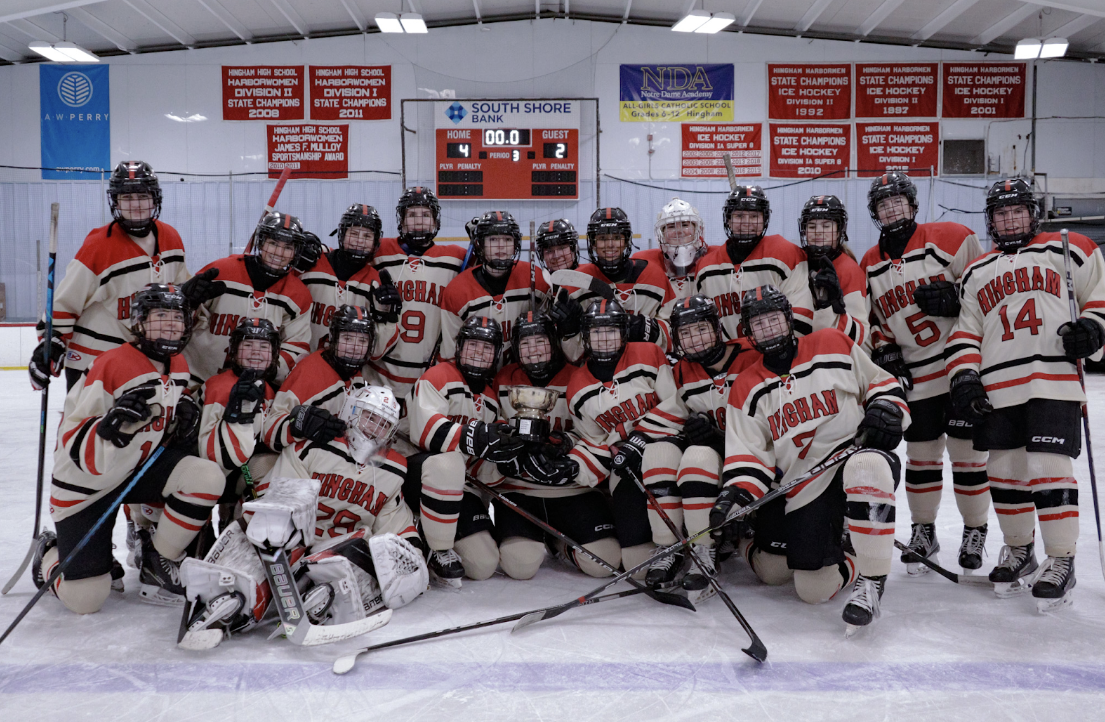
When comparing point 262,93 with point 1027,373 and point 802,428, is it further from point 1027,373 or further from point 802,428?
point 1027,373

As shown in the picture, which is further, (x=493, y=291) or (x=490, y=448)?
(x=493, y=291)

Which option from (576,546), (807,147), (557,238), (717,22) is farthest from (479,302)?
(807,147)

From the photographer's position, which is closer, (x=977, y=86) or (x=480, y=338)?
(x=480, y=338)

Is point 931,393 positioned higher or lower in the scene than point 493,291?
lower

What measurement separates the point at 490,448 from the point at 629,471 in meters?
0.54

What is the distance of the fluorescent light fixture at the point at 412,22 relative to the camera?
9.88m

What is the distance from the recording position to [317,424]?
286 cm

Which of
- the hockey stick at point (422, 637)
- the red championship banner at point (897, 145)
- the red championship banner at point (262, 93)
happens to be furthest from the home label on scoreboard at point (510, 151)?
the hockey stick at point (422, 637)

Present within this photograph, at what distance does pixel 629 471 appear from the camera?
304 centimetres

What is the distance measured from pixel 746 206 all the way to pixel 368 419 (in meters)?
1.75

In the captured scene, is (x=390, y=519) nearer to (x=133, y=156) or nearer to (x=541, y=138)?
(x=541, y=138)

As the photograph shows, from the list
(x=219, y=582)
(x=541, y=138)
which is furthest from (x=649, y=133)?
(x=219, y=582)

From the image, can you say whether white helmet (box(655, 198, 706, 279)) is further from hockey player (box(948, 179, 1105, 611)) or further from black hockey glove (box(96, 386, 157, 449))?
black hockey glove (box(96, 386, 157, 449))

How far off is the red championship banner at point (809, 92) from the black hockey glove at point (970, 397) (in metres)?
9.25
